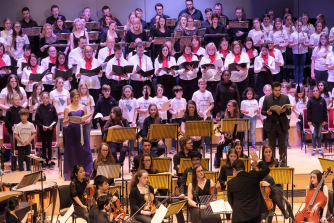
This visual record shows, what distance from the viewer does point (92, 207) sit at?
4578 millimetres

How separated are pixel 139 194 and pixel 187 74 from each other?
3.64 meters

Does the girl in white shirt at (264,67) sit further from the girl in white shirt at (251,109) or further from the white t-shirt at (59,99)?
the white t-shirt at (59,99)

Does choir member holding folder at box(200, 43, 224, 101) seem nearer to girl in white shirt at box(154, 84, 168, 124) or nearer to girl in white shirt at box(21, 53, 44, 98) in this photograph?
girl in white shirt at box(154, 84, 168, 124)

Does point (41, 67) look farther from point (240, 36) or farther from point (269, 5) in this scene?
point (269, 5)

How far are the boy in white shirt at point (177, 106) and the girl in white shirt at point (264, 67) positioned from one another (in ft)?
5.53

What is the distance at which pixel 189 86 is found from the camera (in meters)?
8.18

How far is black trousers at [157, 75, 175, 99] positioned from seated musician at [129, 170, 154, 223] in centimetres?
343

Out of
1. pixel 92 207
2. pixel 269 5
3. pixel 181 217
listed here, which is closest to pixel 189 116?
pixel 181 217

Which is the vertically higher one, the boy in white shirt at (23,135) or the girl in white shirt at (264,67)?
the girl in white shirt at (264,67)

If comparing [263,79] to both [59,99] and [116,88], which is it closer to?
[116,88]

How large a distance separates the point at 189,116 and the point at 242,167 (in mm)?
2845

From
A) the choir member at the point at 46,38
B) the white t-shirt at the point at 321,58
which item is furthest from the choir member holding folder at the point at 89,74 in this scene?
the white t-shirt at the point at 321,58

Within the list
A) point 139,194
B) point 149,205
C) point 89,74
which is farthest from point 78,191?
point 89,74

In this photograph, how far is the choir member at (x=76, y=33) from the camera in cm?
857
